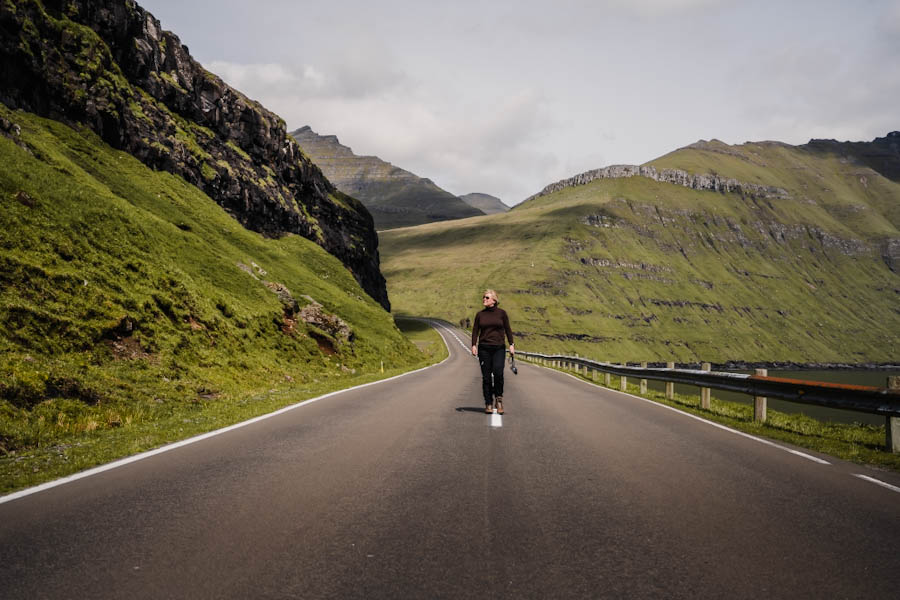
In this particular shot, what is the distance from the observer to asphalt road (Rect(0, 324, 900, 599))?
10.4ft

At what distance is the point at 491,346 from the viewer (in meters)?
11.2

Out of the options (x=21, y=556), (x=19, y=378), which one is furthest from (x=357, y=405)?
(x=21, y=556)

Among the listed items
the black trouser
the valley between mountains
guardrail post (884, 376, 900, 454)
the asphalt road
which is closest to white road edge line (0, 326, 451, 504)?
the asphalt road

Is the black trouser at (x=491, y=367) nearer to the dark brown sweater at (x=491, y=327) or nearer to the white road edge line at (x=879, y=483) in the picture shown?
the dark brown sweater at (x=491, y=327)

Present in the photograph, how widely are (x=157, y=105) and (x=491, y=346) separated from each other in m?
43.2

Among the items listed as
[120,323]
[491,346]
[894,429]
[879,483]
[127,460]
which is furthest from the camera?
[120,323]

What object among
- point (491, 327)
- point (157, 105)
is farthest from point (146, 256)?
point (157, 105)

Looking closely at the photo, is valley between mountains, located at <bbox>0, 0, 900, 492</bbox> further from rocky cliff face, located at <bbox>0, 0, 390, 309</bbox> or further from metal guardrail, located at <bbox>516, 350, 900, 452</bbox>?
metal guardrail, located at <bbox>516, 350, 900, 452</bbox>

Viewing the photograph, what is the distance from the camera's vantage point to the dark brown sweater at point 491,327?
36.9 ft

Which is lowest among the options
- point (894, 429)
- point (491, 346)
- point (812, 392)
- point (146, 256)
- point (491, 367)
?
point (894, 429)

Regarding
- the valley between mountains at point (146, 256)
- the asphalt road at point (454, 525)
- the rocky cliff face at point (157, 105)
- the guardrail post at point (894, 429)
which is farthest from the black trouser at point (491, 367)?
the rocky cliff face at point (157, 105)

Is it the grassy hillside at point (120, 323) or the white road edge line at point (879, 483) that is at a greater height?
the grassy hillside at point (120, 323)

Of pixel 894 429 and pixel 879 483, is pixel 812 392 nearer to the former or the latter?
pixel 894 429

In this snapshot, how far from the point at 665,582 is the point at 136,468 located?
18.6ft
